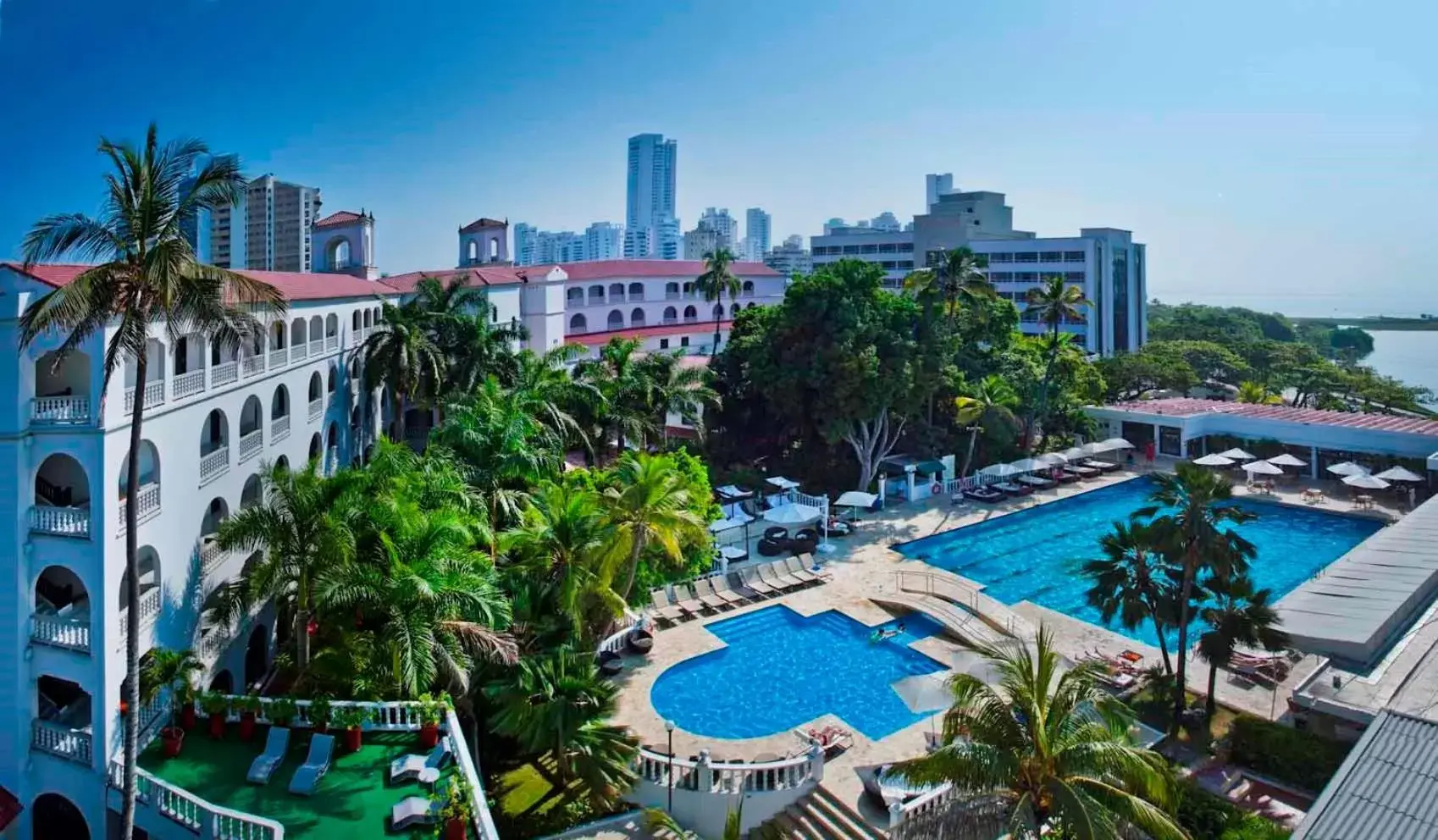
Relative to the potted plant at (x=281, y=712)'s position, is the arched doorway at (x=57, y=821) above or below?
below

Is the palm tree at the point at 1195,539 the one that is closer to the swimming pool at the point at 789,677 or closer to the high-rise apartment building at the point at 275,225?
the swimming pool at the point at 789,677

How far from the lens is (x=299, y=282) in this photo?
2742 cm

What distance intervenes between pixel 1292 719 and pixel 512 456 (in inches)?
737

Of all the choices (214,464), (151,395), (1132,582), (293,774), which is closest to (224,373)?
(214,464)

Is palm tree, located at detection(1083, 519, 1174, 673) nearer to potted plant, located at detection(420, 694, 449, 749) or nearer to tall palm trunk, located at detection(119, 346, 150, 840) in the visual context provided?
potted plant, located at detection(420, 694, 449, 749)

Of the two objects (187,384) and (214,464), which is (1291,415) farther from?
(187,384)

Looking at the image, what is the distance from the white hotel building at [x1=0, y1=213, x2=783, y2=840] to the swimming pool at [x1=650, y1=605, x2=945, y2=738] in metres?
10.3

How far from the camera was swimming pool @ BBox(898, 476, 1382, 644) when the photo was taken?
28047mm

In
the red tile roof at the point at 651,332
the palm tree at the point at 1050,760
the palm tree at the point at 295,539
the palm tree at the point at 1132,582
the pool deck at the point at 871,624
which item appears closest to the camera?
the palm tree at the point at 1050,760

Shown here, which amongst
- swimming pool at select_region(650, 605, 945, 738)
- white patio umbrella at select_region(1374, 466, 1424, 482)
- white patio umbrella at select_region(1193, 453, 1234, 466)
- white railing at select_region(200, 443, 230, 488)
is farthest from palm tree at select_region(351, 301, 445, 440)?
white patio umbrella at select_region(1374, 466, 1424, 482)

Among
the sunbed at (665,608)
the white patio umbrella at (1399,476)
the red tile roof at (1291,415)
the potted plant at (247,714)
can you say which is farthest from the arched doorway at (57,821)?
the red tile roof at (1291,415)

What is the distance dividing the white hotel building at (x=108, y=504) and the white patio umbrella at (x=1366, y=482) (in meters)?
39.9

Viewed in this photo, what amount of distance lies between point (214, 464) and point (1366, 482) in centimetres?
4131

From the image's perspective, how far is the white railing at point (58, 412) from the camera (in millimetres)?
14266
